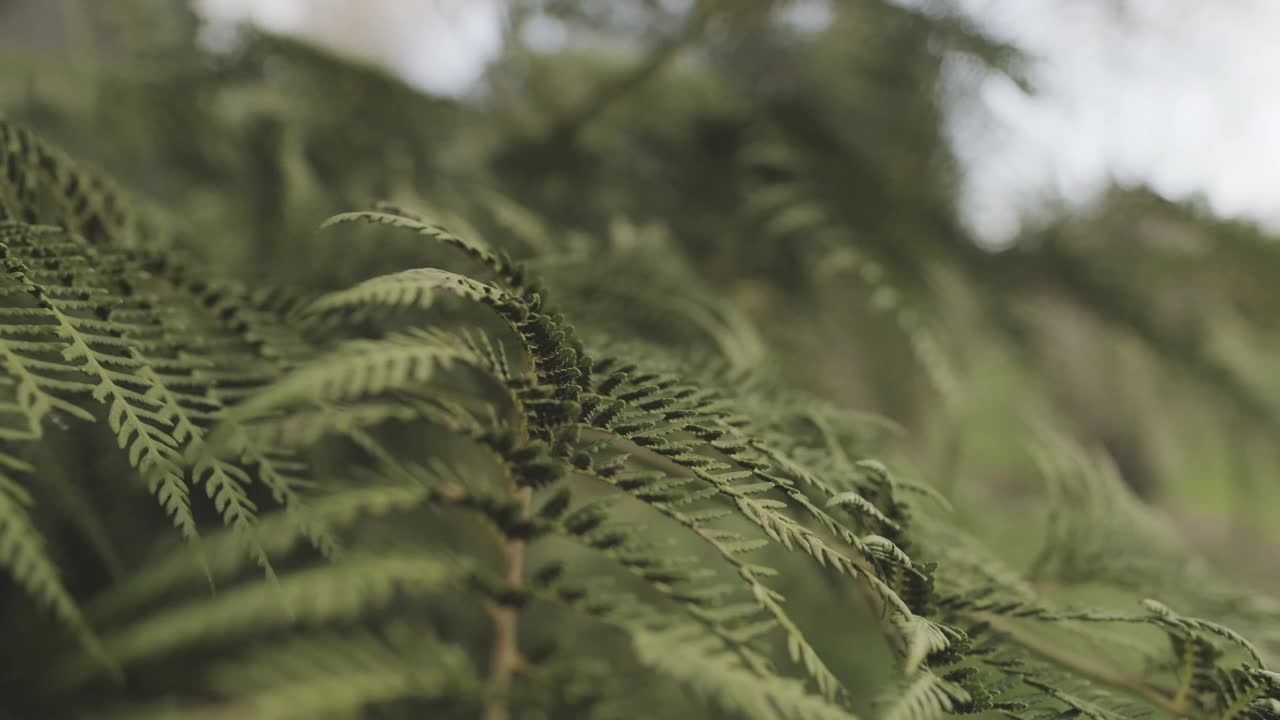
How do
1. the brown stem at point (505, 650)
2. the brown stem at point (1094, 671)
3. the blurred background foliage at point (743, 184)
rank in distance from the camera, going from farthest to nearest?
the blurred background foliage at point (743, 184) → the brown stem at point (1094, 671) → the brown stem at point (505, 650)

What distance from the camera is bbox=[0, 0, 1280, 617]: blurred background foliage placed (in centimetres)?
69

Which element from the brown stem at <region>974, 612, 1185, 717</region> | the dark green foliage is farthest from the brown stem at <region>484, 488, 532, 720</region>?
the brown stem at <region>974, 612, 1185, 717</region>

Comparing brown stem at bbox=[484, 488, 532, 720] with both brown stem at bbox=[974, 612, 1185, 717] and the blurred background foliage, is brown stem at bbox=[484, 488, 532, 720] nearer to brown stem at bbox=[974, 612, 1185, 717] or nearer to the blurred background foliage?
brown stem at bbox=[974, 612, 1185, 717]

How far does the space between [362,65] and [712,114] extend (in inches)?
16.2

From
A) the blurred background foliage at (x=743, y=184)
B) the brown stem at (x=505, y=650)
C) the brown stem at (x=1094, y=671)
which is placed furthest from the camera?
the blurred background foliage at (x=743, y=184)

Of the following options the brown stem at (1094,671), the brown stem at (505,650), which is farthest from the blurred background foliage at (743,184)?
the brown stem at (505,650)

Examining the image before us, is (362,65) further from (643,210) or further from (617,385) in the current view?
(617,385)

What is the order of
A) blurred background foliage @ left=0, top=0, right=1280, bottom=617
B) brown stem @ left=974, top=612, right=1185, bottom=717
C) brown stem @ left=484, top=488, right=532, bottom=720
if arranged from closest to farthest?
brown stem @ left=484, top=488, right=532, bottom=720
brown stem @ left=974, top=612, right=1185, bottom=717
blurred background foliage @ left=0, top=0, right=1280, bottom=617

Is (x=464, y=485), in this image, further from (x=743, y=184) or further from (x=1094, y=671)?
(x=743, y=184)

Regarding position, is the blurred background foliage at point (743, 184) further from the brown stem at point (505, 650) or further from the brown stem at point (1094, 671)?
the brown stem at point (505, 650)

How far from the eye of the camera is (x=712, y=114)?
95cm

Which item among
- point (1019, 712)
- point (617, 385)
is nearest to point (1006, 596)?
point (1019, 712)

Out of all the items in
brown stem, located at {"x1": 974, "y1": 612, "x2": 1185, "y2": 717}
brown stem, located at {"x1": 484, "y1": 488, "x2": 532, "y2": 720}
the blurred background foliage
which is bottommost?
brown stem, located at {"x1": 484, "y1": 488, "x2": 532, "y2": 720}

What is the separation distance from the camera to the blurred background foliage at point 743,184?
686mm
